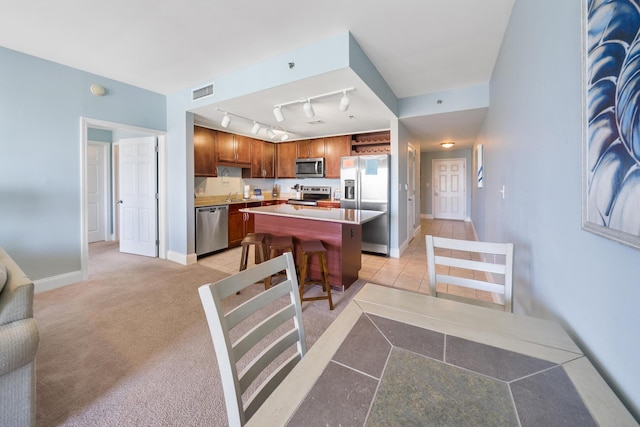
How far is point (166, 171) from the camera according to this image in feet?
13.0

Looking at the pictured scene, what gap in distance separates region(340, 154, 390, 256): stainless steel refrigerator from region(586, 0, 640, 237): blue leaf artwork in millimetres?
3380

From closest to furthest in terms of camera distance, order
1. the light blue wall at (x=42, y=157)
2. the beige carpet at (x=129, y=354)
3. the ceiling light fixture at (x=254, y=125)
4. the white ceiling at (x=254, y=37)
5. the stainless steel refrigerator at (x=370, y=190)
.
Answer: the beige carpet at (x=129, y=354), the white ceiling at (x=254, y=37), the light blue wall at (x=42, y=157), the ceiling light fixture at (x=254, y=125), the stainless steel refrigerator at (x=370, y=190)

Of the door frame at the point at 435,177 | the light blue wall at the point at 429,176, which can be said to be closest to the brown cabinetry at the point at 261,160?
the light blue wall at the point at 429,176

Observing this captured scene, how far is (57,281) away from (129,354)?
2.05 metres

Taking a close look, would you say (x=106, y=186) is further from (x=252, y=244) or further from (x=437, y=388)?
(x=437, y=388)

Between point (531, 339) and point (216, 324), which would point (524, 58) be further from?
point (216, 324)

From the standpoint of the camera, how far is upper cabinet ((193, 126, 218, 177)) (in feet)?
14.0

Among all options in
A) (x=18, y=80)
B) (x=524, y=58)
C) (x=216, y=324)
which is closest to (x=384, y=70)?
(x=524, y=58)

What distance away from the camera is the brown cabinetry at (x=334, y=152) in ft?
17.1

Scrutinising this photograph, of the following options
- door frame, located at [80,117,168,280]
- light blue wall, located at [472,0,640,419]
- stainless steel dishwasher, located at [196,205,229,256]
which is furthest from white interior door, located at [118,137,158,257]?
light blue wall, located at [472,0,640,419]

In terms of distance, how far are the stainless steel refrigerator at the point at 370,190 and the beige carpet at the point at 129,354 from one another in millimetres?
1330

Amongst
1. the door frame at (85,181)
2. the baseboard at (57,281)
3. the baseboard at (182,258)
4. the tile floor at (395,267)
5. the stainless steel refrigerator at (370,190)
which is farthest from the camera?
the stainless steel refrigerator at (370,190)

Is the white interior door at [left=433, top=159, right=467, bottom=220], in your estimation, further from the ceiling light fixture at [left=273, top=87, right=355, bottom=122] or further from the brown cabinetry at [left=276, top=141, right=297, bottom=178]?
the ceiling light fixture at [left=273, top=87, right=355, bottom=122]

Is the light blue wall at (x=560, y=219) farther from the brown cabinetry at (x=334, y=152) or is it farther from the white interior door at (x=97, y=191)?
the white interior door at (x=97, y=191)
